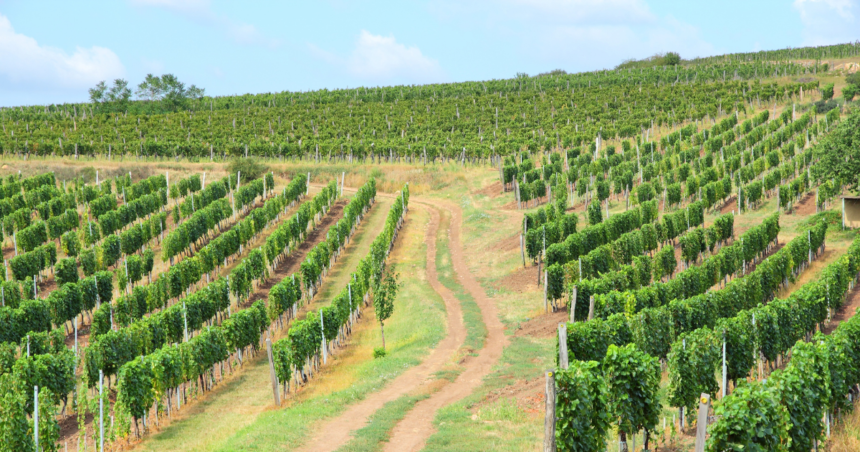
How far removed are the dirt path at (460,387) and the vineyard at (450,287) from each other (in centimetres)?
12

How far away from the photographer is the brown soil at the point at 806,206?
145 ft

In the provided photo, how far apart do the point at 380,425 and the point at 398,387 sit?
3846 millimetres

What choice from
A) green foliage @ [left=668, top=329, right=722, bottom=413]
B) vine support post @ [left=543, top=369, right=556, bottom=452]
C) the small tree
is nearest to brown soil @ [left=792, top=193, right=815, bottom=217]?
the small tree

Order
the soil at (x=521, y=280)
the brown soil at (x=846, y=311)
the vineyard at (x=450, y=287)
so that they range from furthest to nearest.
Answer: the soil at (x=521, y=280) → the brown soil at (x=846, y=311) → the vineyard at (x=450, y=287)

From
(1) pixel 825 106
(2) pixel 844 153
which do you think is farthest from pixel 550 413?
(1) pixel 825 106

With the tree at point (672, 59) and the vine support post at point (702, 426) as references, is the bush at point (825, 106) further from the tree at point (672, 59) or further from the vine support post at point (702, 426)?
the vine support post at point (702, 426)

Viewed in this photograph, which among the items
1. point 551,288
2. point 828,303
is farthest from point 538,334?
point 828,303

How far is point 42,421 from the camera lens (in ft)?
59.0

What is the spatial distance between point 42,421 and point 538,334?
58.2 feet

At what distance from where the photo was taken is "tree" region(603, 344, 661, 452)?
51.0ft

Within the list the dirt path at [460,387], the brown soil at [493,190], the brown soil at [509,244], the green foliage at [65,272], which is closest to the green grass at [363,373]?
the dirt path at [460,387]

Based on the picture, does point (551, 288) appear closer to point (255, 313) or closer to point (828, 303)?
point (828, 303)

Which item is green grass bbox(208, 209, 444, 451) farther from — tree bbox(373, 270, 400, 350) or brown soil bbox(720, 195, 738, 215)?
brown soil bbox(720, 195, 738, 215)

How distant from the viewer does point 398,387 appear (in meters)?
23.5
